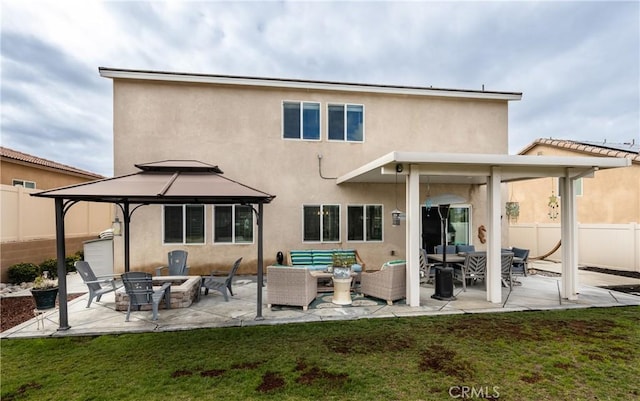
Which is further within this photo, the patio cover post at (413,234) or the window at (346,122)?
the window at (346,122)

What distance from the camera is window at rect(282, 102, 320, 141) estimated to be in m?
11.2

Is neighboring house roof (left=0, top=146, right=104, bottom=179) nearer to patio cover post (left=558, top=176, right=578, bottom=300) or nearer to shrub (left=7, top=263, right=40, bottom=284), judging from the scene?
shrub (left=7, top=263, right=40, bottom=284)

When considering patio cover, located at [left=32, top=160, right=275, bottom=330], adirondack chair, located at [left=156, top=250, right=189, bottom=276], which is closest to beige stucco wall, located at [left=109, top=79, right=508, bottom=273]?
adirondack chair, located at [left=156, top=250, right=189, bottom=276]

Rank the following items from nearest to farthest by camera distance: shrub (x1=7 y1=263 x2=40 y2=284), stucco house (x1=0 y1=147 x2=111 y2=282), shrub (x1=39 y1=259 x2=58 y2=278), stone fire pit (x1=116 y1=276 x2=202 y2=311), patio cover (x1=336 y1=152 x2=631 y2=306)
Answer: stone fire pit (x1=116 y1=276 x2=202 y2=311) → patio cover (x1=336 y1=152 x2=631 y2=306) → shrub (x1=7 y1=263 x2=40 y2=284) → stucco house (x1=0 y1=147 x2=111 y2=282) → shrub (x1=39 y1=259 x2=58 y2=278)

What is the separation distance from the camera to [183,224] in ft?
34.9

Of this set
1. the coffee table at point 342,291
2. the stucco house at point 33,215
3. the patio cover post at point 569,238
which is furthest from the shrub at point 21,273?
the patio cover post at point 569,238

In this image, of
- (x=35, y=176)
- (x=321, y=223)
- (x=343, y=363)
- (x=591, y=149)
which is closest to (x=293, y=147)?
(x=321, y=223)

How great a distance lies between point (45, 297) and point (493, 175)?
9401 millimetres

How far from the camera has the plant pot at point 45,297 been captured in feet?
19.3

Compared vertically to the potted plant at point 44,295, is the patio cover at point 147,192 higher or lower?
higher

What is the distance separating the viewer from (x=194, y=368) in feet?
13.8

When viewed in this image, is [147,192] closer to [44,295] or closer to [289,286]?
[44,295]

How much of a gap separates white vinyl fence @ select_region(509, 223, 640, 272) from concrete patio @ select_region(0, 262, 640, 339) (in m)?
4.23

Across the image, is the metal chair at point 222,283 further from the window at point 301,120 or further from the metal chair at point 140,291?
the window at point 301,120
